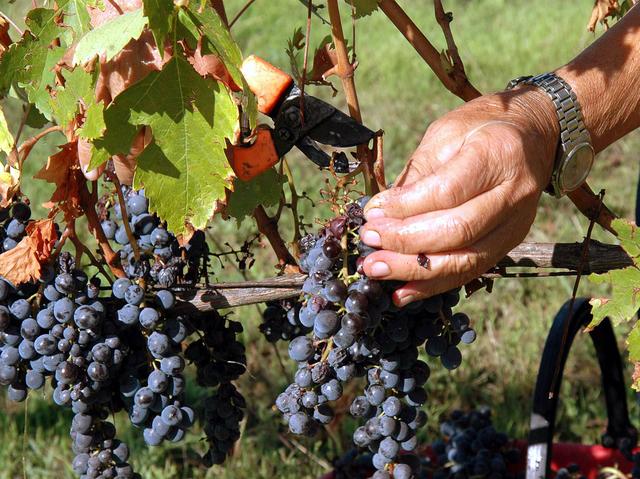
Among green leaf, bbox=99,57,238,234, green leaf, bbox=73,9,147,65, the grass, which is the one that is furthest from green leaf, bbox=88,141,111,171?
the grass

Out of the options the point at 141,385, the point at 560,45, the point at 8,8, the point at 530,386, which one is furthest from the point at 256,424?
the point at 8,8

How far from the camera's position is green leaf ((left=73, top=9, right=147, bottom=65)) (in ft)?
3.28

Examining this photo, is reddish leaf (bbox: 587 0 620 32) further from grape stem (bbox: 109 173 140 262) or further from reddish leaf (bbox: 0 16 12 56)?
reddish leaf (bbox: 0 16 12 56)

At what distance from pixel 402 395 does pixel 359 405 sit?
68 mm

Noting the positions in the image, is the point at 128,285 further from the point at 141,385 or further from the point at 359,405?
the point at 359,405

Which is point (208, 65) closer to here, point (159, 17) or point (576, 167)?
point (159, 17)

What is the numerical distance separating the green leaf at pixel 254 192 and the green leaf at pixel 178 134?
10.2 inches

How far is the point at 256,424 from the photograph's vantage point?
9.06 feet

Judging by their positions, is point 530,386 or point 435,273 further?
point 530,386

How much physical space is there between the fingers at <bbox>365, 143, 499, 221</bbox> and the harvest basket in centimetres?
52

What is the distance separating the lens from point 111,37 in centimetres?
101

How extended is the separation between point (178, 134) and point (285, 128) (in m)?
0.22

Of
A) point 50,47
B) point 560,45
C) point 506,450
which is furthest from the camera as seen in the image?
point 560,45

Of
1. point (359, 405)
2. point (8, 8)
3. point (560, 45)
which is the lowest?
point (359, 405)
